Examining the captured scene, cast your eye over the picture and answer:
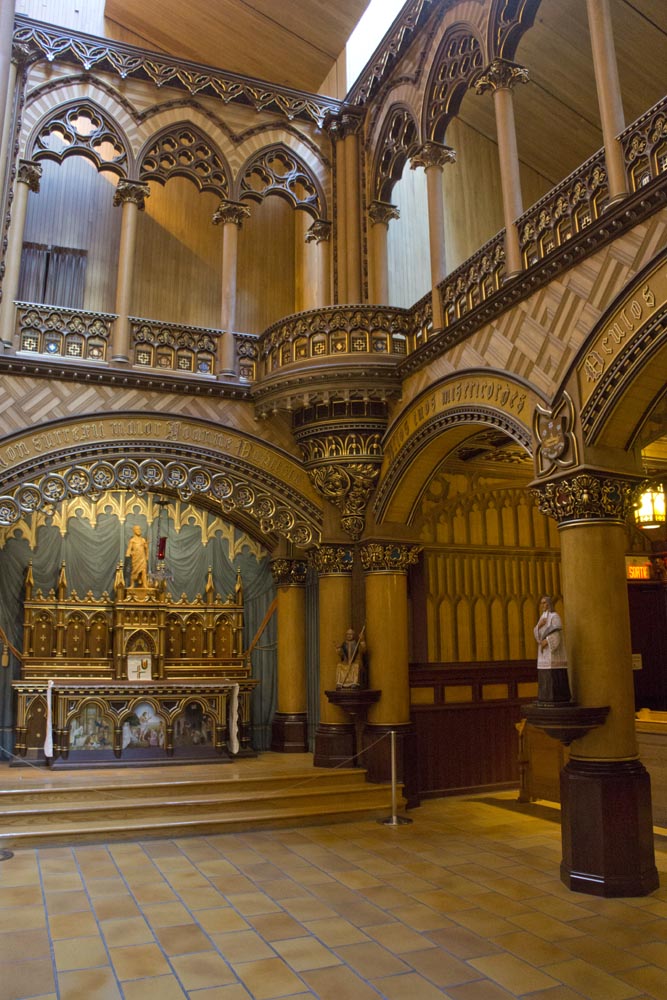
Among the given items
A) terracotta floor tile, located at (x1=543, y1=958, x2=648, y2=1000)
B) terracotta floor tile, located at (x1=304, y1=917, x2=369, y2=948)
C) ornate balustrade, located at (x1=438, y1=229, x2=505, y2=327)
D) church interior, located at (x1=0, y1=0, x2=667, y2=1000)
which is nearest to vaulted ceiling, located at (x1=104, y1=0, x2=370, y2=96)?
church interior, located at (x1=0, y1=0, x2=667, y2=1000)

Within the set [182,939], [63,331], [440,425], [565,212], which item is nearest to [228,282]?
[63,331]

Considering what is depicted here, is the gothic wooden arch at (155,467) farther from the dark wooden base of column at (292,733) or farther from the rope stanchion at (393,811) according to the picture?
the dark wooden base of column at (292,733)

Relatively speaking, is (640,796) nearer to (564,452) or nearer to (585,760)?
(585,760)

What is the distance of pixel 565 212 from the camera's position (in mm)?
7293

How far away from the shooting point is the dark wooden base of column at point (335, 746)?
10680 mm

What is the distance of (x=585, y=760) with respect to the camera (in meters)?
6.64

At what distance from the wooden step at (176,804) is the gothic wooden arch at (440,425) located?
11.4ft

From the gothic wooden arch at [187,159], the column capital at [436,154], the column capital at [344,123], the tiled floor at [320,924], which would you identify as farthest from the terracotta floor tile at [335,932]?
the column capital at [344,123]

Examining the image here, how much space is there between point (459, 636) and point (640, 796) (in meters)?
5.20

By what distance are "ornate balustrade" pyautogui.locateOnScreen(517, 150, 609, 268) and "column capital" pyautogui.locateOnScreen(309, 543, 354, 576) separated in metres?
4.75

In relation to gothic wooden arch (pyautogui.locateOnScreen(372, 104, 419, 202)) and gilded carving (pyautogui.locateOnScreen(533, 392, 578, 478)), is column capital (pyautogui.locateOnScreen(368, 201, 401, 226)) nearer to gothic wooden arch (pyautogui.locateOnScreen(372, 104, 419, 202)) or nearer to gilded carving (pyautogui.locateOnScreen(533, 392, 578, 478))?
gothic wooden arch (pyautogui.locateOnScreen(372, 104, 419, 202))

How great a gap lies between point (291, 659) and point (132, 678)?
2.50 m

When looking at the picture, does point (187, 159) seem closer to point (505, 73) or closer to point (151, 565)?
point (505, 73)

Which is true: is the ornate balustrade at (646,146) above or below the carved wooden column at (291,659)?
above
